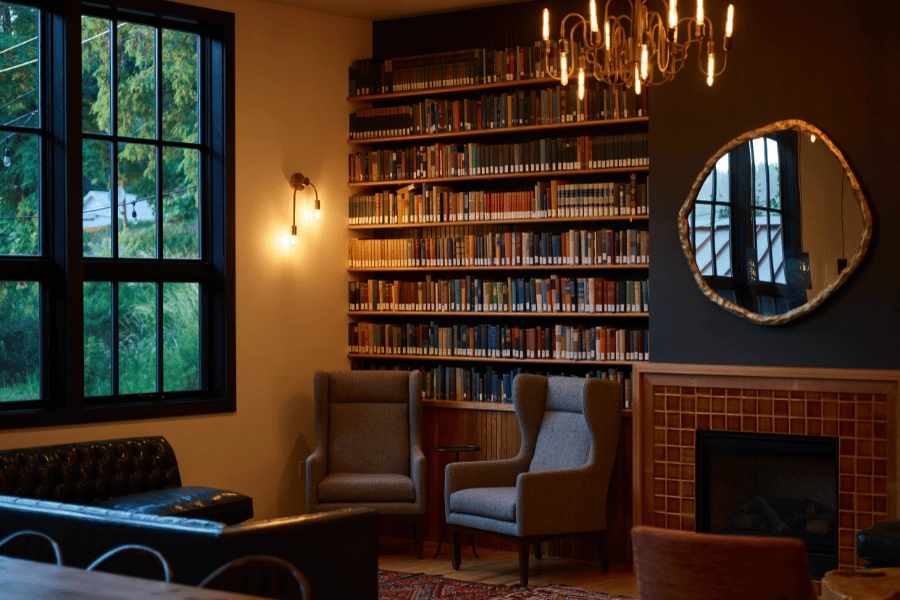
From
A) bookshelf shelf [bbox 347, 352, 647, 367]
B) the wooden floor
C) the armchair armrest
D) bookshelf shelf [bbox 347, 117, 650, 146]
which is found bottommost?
the wooden floor

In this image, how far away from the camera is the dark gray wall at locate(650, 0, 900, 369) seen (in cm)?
579

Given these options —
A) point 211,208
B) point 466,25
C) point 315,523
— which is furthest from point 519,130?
point 315,523

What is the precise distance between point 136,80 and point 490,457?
3200 mm

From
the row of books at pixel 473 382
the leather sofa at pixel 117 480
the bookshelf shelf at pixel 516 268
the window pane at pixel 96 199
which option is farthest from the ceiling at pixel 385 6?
the leather sofa at pixel 117 480

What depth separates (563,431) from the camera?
264 inches

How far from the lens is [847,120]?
19.4ft

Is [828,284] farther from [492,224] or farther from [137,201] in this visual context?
[137,201]

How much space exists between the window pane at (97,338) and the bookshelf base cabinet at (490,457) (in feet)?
6.78

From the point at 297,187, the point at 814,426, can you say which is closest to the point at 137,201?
the point at 297,187

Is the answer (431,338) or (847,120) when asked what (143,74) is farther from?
(847,120)

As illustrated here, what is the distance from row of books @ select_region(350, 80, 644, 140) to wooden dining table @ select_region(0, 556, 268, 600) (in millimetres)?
4623

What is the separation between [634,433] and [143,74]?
3608mm

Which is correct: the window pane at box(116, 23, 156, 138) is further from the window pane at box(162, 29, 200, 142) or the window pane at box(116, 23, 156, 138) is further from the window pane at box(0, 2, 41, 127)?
the window pane at box(0, 2, 41, 127)

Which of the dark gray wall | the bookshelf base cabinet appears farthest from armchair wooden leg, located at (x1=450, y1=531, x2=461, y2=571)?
the dark gray wall
